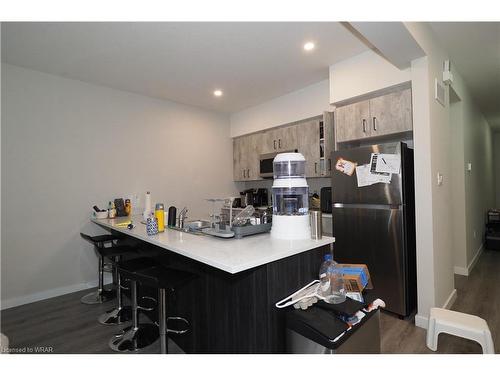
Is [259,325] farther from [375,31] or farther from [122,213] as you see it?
[122,213]

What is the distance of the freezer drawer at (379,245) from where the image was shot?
2363mm

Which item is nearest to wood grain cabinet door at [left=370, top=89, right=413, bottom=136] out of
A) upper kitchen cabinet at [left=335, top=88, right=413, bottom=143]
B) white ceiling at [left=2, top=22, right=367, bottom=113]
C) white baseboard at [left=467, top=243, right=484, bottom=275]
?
upper kitchen cabinet at [left=335, top=88, right=413, bottom=143]

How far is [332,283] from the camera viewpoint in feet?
5.03

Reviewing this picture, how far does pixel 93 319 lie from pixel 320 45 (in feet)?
11.4


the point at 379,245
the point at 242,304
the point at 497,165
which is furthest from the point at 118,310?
the point at 497,165

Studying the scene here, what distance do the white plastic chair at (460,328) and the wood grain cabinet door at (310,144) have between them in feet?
6.60

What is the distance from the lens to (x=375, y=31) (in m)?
1.85

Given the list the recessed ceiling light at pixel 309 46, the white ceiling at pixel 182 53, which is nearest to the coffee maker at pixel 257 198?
the white ceiling at pixel 182 53

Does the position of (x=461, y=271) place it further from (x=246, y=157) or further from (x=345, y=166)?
(x=246, y=157)

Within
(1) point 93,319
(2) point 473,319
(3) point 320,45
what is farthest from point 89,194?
(2) point 473,319

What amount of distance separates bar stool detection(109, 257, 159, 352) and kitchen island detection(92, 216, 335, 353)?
209 mm

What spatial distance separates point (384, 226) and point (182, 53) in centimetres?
261

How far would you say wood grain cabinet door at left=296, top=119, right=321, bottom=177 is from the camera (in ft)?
11.6

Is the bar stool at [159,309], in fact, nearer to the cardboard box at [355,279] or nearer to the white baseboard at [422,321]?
the cardboard box at [355,279]
